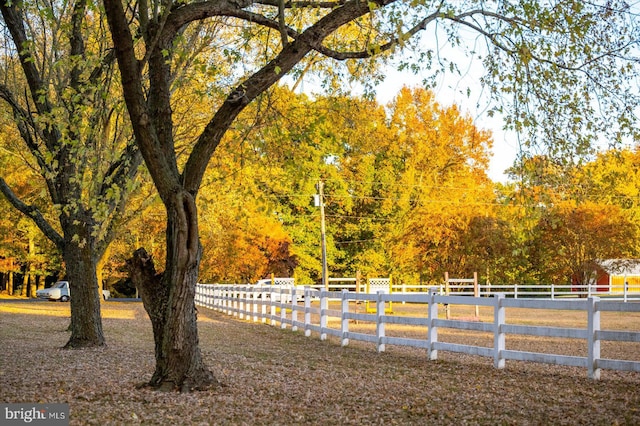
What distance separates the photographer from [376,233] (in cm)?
5662

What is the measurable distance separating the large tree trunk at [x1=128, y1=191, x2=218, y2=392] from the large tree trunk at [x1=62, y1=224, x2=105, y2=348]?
611cm

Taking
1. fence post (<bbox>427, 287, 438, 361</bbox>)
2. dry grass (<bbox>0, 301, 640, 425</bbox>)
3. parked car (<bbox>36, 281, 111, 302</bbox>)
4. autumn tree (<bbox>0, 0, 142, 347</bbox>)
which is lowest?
parked car (<bbox>36, 281, 111, 302</bbox>)

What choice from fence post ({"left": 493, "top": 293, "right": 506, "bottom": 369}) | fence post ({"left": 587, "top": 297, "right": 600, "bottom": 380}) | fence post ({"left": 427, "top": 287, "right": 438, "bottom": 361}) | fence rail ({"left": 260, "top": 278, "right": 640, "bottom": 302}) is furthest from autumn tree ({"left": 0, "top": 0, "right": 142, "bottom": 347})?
fence rail ({"left": 260, "top": 278, "right": 640, "bottom": 302})

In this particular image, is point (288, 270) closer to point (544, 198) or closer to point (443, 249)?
point (443, 249)

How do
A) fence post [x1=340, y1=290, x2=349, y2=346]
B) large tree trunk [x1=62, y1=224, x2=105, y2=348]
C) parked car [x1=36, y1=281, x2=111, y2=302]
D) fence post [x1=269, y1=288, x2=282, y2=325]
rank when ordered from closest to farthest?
large tree trunk [x1=62, y1=224, x2=105, y2=348] → fence post [x1=340, y1=290, x2=349, y2=346] → fence post [x1=269, y1=288, x2=282, y2=325] → parked car [x1=36, y1=281, x2=111, y2=302]

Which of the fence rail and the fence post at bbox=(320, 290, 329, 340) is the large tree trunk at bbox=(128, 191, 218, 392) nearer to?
the fence post at bbox=(320, 290, 329, 340)

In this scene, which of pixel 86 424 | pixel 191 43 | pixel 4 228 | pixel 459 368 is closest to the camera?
pixel 86 424

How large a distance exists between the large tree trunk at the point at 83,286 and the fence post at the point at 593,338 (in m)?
9.18

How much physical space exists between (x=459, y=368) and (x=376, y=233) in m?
43.9

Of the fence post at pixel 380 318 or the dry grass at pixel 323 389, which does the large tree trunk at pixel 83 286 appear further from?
the fence post at pixel 380 318

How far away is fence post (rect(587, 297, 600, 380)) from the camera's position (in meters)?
10.9

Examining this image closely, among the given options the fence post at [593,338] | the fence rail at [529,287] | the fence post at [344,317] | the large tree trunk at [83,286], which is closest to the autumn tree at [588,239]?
the fence rail at [529,287]

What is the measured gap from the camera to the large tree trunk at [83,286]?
52.5 feet

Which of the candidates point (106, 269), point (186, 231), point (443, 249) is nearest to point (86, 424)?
point (186, 231)
